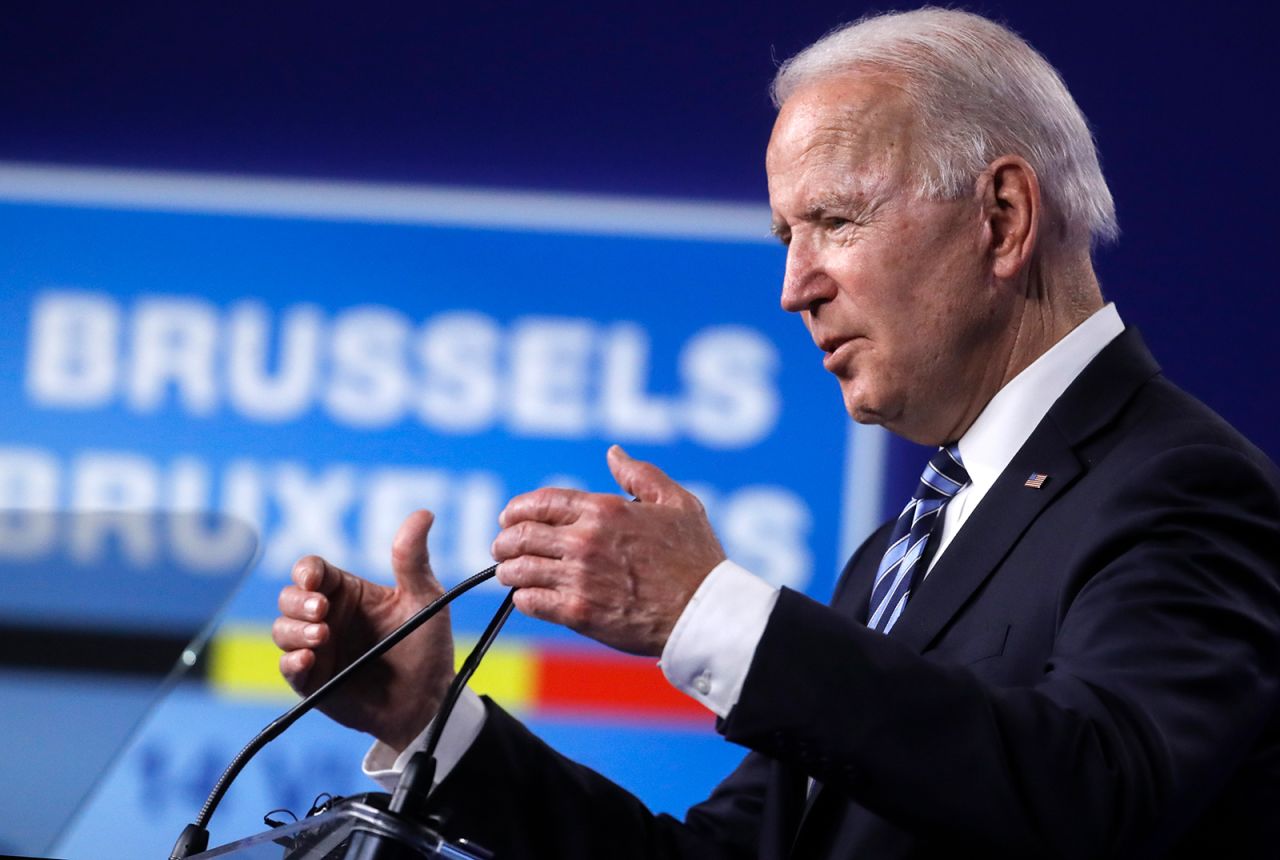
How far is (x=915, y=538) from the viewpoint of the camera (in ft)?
4.81

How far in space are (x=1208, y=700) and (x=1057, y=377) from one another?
0.47 meters

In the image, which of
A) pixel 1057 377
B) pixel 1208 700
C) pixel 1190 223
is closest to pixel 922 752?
pixel 1208 700

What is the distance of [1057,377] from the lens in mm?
1450

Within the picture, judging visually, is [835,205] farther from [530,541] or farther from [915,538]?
[530,541]

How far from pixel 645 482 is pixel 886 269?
478mm

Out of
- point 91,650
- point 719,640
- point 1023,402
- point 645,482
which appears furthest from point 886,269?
point 91,650

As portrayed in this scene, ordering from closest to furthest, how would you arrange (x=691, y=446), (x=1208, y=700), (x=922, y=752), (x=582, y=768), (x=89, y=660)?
(x=922, y=752) → (x=1208, y=700) → (x=582, y=768) → (x=89, y=660) → (x=691, y=446)

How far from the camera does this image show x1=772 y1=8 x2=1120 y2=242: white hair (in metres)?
1.45

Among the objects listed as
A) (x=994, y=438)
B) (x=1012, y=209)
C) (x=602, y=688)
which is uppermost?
(x=1012, y=209)

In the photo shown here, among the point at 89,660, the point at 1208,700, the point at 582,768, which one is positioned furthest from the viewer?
the point at 89,660

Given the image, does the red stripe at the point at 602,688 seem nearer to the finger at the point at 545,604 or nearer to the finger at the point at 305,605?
the finger at the point at 305,605

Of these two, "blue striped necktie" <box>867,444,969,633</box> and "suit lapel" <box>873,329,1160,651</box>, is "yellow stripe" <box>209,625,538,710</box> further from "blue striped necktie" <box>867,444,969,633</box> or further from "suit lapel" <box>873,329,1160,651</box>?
"suit lapel" <box>873,329,1160,651</box>

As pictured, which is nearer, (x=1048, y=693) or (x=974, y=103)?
(x=1048, y=693)

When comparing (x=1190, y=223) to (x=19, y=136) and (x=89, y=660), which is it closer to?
(x=89, y=660)
